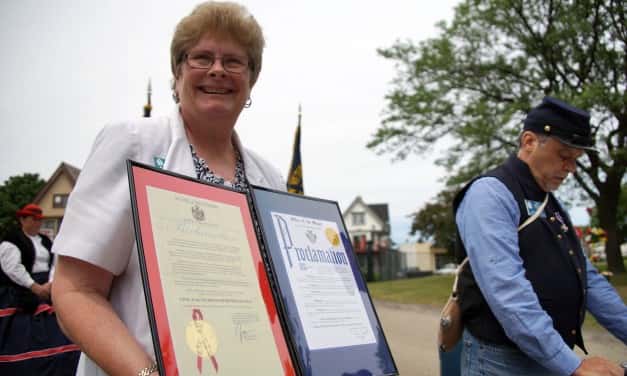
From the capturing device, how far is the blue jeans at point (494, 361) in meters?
2.40

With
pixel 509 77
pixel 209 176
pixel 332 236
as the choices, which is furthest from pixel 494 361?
pixel 509 77

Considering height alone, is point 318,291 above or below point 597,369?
above

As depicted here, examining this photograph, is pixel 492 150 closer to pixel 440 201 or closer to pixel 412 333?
pixel 412 333

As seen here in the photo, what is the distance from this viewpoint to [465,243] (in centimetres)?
255

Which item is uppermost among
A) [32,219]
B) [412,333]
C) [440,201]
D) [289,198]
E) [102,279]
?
[440,201]

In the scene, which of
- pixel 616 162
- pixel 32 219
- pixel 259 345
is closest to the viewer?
pixel 259 345

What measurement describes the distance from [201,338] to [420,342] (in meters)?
8.82

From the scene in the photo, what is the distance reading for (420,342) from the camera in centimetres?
948

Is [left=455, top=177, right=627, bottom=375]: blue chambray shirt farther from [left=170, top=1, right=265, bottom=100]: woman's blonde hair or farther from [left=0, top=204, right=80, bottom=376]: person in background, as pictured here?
[left=0, top=204, right=80, bottom=376]: person in background

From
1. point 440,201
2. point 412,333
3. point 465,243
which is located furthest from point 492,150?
point 440,201

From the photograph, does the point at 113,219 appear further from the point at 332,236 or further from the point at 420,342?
the point at 420,342

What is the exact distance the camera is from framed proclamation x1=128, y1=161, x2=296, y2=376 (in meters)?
1.20

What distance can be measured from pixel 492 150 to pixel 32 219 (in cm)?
1602

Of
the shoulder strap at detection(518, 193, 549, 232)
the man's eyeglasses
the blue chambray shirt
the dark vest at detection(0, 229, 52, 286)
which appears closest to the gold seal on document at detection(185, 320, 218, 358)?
the man's eyeglasses
